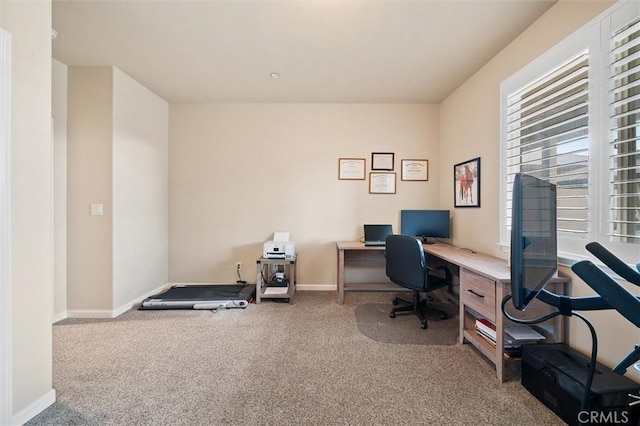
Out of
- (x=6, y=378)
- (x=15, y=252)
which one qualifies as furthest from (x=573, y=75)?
(x=6, y=378)

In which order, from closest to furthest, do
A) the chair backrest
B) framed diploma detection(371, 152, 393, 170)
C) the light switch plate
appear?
1. the chair backrest
2. the light switch plate
3. framed diploma detection(371, 152, 393, 170)

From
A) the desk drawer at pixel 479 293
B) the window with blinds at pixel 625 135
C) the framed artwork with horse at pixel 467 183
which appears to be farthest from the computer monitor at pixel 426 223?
the window with blinds at pixel 625 135

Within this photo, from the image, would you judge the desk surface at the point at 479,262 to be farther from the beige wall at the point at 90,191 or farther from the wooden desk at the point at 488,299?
the beige wall at the point at 90,191

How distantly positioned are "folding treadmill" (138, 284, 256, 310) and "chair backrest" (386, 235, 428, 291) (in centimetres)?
178

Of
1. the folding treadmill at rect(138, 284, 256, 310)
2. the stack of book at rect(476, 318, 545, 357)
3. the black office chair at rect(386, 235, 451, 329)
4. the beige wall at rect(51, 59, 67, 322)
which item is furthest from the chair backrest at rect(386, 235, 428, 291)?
the beige wall at rect(51, 59, 67, 322)

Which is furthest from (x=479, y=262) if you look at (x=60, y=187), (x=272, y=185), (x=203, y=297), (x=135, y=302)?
(x=60, y=187)

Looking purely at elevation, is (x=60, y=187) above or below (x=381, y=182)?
below

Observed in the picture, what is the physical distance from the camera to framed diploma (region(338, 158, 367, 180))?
→ 355 centimetres

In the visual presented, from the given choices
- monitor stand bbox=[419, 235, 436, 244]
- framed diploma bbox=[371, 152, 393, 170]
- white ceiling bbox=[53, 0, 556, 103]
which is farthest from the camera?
framed diploma bbox=[371, 152, 393, 170]

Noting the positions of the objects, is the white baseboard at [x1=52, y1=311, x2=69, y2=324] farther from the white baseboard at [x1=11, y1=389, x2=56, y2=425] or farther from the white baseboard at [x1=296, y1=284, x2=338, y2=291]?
the white baseboard at [x1=296, y1=284, x2=338, y2=291]

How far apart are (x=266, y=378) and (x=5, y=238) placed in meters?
1.67

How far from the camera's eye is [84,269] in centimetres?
263

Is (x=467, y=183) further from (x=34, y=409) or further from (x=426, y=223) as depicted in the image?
(x=34, y=409)

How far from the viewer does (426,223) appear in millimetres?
3264
